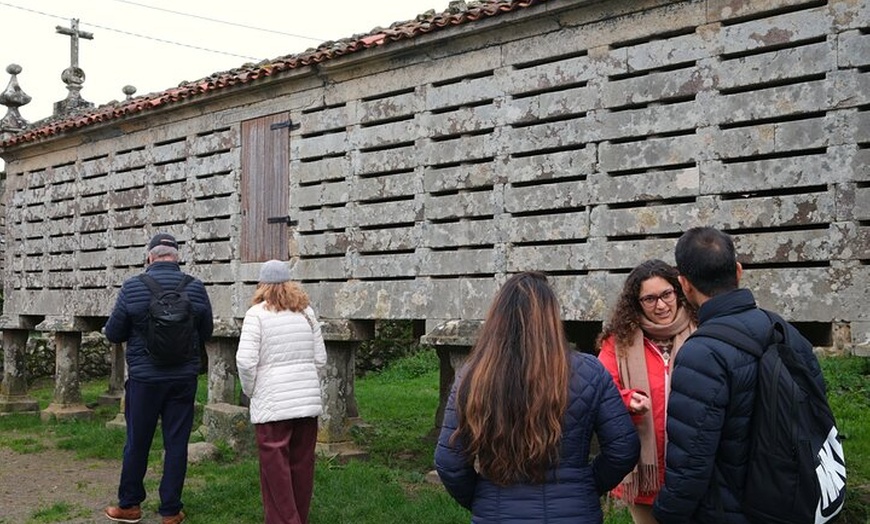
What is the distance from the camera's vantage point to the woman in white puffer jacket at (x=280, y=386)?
16.6ft

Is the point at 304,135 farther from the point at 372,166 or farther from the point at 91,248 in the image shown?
the point at 91,248

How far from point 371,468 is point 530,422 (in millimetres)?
5603

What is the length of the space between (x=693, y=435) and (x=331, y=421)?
641cm

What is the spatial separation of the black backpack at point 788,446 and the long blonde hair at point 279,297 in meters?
3.00

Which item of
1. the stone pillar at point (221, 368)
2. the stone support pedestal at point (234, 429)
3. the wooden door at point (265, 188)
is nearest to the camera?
the stone support pedestal at point (234, 429)

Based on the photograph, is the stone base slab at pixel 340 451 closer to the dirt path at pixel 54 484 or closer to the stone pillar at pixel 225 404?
the stone pillar at pixel 225 404

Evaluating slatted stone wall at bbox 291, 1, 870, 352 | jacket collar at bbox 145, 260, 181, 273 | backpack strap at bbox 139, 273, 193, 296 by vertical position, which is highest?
slatted stone wall at bbox 291, 1, 870, 352

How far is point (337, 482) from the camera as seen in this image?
7285mm

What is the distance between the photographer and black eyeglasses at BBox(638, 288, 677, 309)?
335 centimetres

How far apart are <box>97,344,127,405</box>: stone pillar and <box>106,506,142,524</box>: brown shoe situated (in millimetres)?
8117

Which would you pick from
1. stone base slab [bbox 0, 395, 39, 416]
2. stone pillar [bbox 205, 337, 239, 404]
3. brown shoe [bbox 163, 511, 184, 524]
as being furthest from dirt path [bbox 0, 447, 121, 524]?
stone base slab [bbox 0, 395, 39, 416]

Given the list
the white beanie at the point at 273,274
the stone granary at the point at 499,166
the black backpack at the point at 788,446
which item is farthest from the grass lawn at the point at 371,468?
the black backpack at the point at 788,446

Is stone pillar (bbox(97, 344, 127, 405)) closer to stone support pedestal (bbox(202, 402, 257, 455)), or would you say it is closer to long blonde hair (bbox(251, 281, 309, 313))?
stone support pedestal (bbox(202, 402, 257, 455))

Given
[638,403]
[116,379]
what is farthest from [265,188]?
[638,403]
